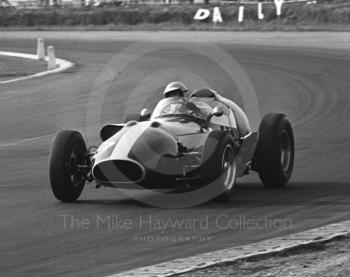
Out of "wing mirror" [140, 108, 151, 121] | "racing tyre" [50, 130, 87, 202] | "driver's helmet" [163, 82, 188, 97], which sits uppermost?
"driver's helmet" [163, 82, 188, 97]

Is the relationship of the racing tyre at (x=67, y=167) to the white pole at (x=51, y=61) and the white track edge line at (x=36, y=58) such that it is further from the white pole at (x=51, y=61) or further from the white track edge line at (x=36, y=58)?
the white pole at (x=51, y=61)

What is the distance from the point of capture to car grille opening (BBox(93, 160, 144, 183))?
29.8 ft

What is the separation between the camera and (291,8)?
42.7m

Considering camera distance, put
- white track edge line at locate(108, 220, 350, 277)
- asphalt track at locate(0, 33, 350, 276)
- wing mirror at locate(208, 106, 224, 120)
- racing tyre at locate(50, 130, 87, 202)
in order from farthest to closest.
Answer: wing mirror at locate(208, 106, 224, 120) < racing tyre at locate(50, 130, 87, 202) < asphalt track at locate(0, 33, 350, 276) < white track edge line at locate(108, 220, 350, 277)

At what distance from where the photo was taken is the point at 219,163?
923 centimetres

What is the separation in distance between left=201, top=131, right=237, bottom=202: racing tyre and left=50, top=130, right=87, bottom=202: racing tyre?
4.33 feet

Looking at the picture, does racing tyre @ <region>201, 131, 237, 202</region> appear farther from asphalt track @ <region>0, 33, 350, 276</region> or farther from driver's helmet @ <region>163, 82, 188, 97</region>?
driver's helmet @ <region>163, 82, 188, 97</region>

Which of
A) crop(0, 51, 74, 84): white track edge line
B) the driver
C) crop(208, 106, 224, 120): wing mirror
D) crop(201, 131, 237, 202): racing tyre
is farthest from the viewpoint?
crop(0, 51, 74, 84): white track edge line

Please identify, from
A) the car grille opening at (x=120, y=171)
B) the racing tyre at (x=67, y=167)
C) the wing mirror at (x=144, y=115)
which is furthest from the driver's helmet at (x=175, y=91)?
the car grille opening at (x=120, y=171)

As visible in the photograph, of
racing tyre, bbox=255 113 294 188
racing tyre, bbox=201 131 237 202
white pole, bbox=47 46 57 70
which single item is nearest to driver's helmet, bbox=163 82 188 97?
Answer: racing tyre, bbox=255 113 294 188

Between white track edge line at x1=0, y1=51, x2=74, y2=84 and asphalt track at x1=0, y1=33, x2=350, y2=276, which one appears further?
white track edge line at x1=0, y1=51, x2=74, y2=84

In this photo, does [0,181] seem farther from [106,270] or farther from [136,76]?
[136,76]

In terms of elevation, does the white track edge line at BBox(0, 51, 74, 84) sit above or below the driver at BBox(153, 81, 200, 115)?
below

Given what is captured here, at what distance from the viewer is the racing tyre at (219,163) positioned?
361 inches
